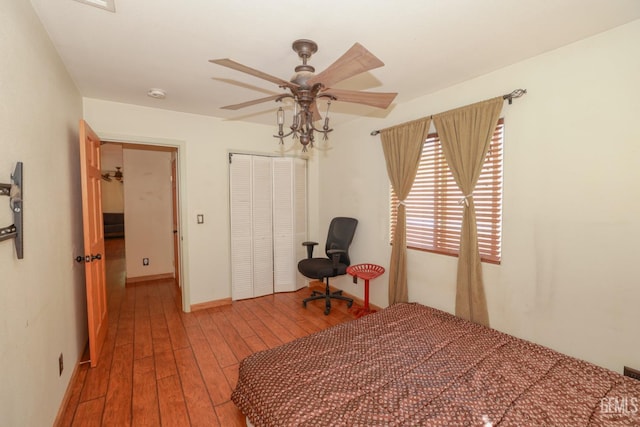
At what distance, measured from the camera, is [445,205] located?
2844 millimetres

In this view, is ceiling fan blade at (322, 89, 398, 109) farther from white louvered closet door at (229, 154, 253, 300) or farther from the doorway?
the doorway

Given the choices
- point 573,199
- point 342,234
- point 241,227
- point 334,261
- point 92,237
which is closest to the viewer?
point 573,199

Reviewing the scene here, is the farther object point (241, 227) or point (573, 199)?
point (241, 227)

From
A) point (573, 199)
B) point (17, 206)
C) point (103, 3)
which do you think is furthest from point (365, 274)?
point (103, 3)

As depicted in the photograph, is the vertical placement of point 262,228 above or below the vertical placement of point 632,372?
above

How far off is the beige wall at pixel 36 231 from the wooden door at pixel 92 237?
115 millimetres

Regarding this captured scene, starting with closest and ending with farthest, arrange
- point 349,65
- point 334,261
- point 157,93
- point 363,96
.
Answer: point 349,65
point 363,96
point 157,93
point 334,261

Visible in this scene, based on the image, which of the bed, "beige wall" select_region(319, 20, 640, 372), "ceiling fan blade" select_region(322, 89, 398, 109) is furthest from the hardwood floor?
"ceiling fan blade" select_region(322, 89, 398, 109)

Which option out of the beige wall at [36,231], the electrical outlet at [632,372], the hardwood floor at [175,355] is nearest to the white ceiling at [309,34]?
the beige wall at [36,231]

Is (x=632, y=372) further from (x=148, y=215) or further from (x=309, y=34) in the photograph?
(x=148, y=215)

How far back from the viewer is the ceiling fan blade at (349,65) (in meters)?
1.33

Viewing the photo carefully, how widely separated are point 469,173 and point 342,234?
182 centimetres

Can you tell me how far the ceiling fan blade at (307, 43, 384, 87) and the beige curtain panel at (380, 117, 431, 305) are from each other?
64.9 inches

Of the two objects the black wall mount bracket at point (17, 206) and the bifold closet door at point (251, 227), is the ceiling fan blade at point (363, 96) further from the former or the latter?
the bifold closet door at point (251, 227)
